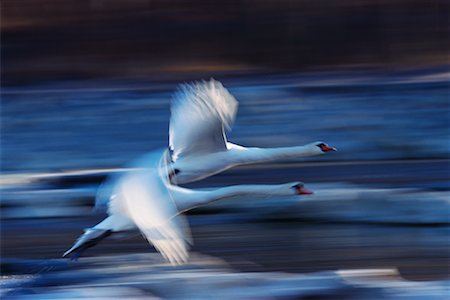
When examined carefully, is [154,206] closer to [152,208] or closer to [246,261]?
[152,208]

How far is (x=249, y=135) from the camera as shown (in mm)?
9883

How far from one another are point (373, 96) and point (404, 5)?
2.69 meters

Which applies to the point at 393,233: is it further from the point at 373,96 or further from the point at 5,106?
the point at 5,106

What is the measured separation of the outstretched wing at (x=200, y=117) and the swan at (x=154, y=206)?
138 mm

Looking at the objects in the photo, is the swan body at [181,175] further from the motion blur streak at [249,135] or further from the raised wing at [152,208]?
the motion blur streak at [249,135]

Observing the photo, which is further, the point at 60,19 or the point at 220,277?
the point at 60,19

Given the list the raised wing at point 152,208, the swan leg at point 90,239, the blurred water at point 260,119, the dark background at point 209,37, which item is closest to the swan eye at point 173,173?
the raised wing at point 152,208

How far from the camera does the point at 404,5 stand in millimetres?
13305

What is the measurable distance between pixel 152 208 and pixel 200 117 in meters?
0.86

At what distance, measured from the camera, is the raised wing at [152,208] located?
15.0 feet

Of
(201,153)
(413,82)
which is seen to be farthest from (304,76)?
(201,153)

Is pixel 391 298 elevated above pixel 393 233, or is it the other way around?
pixel 393 233

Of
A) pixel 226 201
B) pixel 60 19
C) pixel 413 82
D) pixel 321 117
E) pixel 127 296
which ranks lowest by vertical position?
pixel 127 296

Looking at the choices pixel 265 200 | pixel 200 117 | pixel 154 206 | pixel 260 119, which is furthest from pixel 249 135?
pixel 154 206
